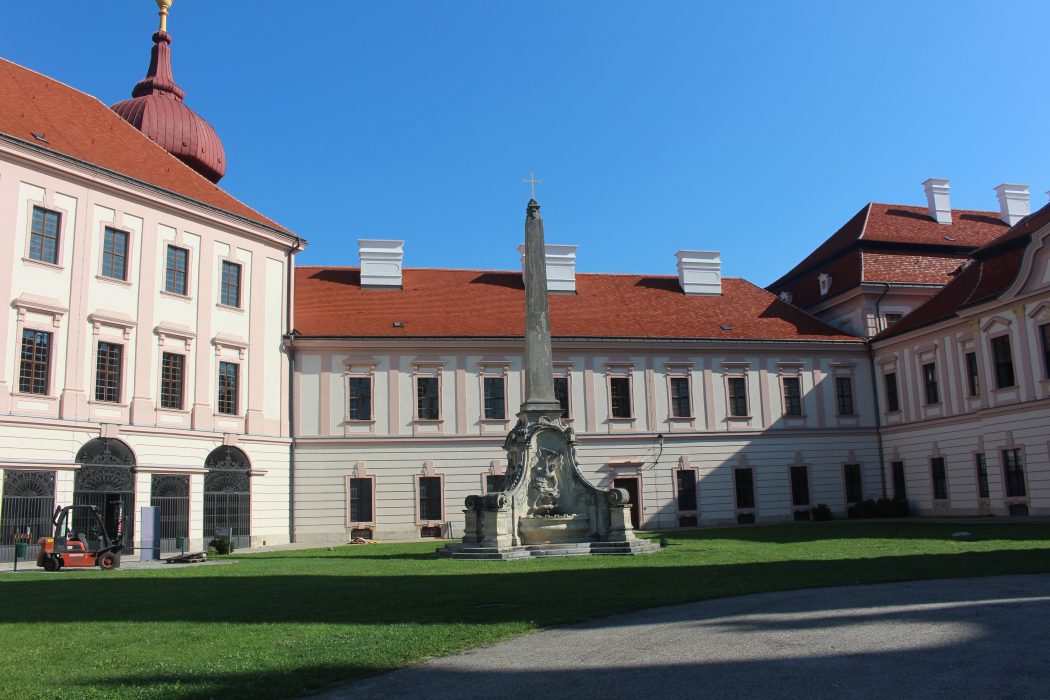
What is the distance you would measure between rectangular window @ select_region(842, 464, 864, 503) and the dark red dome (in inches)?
1124

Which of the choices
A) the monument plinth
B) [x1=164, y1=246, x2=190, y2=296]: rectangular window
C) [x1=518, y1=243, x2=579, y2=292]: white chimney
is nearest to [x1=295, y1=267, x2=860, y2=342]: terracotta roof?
[x1=518, y1=243, x2=579, y2=292]: white chimney

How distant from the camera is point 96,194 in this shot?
27359mm

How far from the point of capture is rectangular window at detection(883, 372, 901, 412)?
122 ft

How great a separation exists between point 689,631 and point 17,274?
76.7ft

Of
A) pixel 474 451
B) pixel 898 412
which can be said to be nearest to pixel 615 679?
pixel 474 451

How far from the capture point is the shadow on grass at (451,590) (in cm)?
1028

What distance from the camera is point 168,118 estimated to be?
119ft

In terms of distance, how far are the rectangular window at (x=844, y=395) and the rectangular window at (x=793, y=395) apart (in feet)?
5.46

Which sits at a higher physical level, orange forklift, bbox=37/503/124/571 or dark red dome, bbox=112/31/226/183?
dark red dome, bbox=112/31/226/183

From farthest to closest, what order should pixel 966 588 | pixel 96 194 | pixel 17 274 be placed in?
pixel 96 194 < pixel 17 274 < pixel 966 588

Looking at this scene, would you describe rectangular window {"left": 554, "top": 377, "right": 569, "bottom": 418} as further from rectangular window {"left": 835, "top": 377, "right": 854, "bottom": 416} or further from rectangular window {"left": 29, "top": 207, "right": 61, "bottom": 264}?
rectangular window {"left": 29, "top": 207, "right": 61, "bottom": 264}

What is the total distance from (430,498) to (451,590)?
21.5 m

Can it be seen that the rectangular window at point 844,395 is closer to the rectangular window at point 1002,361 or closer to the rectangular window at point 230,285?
the rectangular window at point 1002,361

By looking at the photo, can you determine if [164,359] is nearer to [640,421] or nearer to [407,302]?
[407,302]
